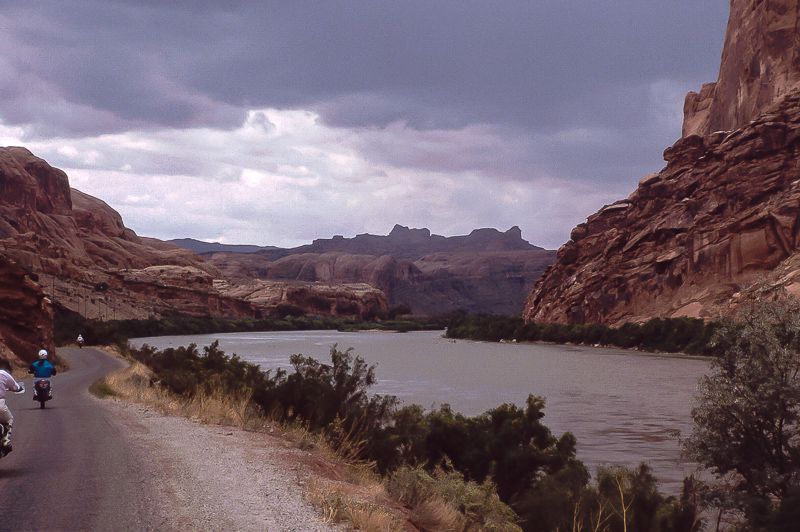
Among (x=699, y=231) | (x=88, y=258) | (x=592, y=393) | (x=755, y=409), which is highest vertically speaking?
(x=699, y=231)

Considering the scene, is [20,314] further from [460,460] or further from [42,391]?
[460,460]

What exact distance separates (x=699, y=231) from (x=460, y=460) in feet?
232

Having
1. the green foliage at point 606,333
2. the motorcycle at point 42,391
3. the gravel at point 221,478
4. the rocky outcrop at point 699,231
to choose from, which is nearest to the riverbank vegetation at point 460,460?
the gravel at point 221,478

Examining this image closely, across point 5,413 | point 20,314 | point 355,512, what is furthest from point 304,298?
point 355,512

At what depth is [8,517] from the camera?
650cm

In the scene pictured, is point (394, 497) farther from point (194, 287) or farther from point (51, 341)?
point (194, 287)

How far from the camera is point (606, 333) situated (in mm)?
78938

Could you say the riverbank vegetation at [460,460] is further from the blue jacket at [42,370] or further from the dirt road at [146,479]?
the blue jacket at [42,370]

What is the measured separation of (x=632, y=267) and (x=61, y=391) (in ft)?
246

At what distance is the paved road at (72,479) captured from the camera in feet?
21.1

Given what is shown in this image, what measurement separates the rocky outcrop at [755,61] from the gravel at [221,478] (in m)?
84.5

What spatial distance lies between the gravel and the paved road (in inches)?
8.9

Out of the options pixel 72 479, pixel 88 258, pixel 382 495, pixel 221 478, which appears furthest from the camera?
pixel 88 258

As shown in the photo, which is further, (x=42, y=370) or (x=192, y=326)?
(x=192, y=326)
